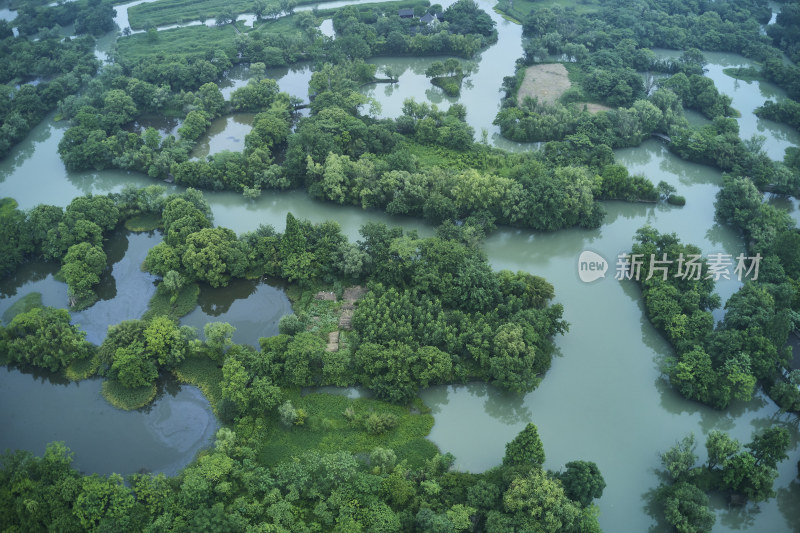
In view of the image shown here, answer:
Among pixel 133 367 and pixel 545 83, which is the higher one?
pixel 545 83

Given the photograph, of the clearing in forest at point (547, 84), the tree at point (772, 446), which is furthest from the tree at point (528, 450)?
the clearing in forest at point (547, 84)

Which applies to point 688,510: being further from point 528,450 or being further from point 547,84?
point 547,84

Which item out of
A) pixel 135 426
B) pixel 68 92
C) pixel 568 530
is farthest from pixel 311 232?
pixel 68 92

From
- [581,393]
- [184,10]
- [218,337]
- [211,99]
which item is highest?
[184,10]

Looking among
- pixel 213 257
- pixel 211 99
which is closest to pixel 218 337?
pixel 213 257

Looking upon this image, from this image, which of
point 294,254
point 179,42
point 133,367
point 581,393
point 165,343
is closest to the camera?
point 133,367

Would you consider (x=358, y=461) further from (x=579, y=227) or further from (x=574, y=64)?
(x=574, y=64)
